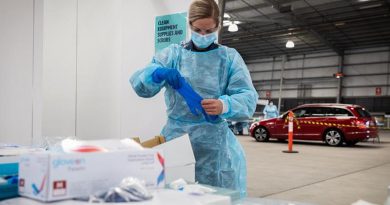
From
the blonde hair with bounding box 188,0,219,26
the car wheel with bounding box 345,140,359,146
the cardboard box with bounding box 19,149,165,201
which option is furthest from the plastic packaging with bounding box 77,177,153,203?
the car wheel with bounding box 345,140,359,146

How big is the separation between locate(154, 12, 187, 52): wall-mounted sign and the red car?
8385 millimetres

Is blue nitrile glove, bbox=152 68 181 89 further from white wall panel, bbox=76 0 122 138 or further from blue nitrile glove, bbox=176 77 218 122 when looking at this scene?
white wall panel, bbox=76 0 122 138

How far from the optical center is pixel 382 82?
62.8ft

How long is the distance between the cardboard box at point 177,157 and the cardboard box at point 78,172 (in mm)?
405

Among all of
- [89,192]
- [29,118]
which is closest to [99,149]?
[89,192]

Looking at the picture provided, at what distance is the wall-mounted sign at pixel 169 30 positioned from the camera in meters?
2.46

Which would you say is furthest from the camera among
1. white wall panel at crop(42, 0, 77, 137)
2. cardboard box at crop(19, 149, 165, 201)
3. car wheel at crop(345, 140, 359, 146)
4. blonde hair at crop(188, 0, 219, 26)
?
car wheel at crop(345, 140, 359, 146)

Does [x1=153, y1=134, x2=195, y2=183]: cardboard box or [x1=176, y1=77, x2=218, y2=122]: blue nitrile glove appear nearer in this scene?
[x1=153, y1=134, x2=195, y2=183]: cardboard box

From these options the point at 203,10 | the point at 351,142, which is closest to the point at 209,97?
the point at 203,10

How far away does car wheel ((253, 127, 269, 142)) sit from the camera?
38.4 ft

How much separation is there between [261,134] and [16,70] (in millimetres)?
10406

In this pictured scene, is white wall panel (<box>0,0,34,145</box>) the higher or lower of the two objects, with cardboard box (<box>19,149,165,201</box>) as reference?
higher

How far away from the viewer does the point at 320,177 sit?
544 centimetres

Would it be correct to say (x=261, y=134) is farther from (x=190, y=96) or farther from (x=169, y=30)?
(x=190, y=96)
